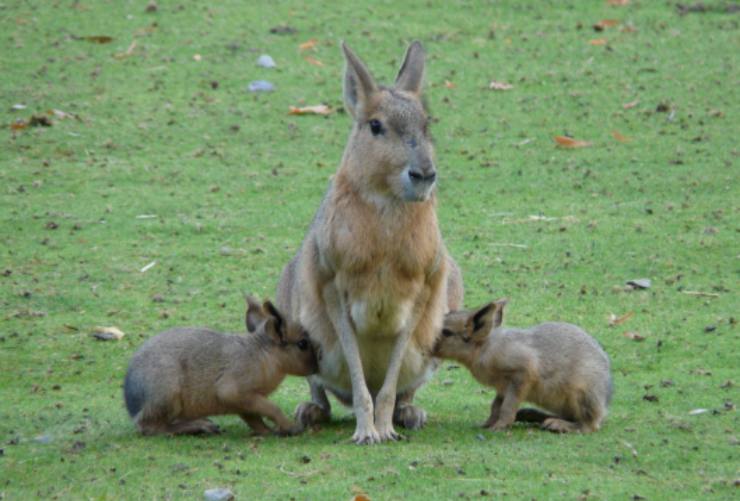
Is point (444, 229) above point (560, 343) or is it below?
below

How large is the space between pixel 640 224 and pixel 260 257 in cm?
262

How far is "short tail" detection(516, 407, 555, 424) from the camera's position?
6.87 m

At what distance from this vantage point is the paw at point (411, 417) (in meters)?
6.71

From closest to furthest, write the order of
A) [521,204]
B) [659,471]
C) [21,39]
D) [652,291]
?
[659,471], [652,291], [521,204], [21,39]

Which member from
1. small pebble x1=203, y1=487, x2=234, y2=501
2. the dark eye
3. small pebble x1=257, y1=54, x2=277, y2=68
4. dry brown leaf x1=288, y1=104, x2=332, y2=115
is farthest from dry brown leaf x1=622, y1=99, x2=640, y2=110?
small pebble x1=203, y1=487, x2=234, y2=501

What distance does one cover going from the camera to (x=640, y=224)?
9.70 meters

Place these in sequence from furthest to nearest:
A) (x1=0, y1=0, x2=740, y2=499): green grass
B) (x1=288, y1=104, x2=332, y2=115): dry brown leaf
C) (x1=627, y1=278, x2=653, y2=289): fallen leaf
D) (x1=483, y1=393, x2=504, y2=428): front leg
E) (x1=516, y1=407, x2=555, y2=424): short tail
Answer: (x1=288, y1=104, x2=332, y2=115): dry brown leaf, (x1=627, y1=278, x2=653, y2=289): fallen leaf, (x1=516, y1=407, x2=555, y2=424): short tail, (x1=483, y1=393, x2=504, y2=428): front leg, (x1=0, y1=0, x2=740, y2=499): green grass

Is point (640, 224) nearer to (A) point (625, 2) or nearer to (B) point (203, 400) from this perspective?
(B) point (203, 400)

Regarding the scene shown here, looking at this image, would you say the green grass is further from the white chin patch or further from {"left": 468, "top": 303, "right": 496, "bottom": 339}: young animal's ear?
the white chin patch

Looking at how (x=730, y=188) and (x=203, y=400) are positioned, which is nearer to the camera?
(x=203, y=400)

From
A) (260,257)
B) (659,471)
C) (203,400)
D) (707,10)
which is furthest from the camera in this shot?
(707,10)

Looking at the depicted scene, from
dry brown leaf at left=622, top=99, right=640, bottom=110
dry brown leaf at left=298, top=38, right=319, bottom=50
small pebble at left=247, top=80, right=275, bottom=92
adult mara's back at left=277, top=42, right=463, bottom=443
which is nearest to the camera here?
adult mara's back at left=277, top=42, right=463, bottom=443

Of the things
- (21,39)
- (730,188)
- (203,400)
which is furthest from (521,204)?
(21,39)

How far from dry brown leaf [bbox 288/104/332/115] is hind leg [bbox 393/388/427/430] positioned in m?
5.50
